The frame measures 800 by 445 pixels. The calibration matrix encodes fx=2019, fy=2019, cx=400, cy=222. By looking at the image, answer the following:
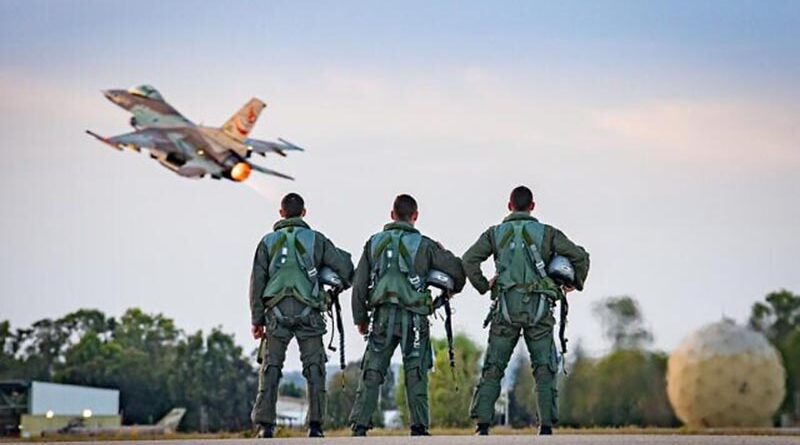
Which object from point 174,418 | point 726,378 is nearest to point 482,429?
point 726,378

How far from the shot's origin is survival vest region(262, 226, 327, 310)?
68.0 feet

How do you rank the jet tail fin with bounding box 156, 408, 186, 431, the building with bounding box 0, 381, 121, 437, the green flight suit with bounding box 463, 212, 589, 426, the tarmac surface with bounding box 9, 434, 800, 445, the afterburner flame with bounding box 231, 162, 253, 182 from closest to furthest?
1. the tarmac surface with bounding box 9, 434, 800, 445
2. the green flight suit with bounding box 463, 212, 589, 426
3. the jet tail fin with bounding box 156, 408, 186, 431
4. the afterburner flame with bounding box 231, 162, 253, 182
5. the building with bounding box 0, 381, 121, 437

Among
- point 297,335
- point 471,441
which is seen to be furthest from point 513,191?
point 471,441

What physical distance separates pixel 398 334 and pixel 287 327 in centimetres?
115

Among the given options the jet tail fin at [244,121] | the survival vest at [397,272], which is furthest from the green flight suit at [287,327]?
the jet tail fin at [244,121]

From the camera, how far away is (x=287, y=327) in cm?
2081

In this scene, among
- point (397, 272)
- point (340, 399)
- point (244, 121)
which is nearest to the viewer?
point (397, 272)

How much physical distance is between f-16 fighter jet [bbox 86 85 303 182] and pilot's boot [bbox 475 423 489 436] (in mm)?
55128

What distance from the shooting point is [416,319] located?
20.7 m

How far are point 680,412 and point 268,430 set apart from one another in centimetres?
1697

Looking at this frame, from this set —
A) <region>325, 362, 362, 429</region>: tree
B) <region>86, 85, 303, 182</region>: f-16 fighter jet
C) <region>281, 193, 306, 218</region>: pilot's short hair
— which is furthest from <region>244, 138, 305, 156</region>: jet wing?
<region>281, 193, 306, 218</region>: pilot's short hair

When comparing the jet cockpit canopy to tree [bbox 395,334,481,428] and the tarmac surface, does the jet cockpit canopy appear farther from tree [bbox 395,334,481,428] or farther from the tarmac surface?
the tarmac surface

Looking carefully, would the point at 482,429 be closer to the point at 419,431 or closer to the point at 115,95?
the point at 419,431

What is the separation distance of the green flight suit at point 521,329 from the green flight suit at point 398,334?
1.36 ft
